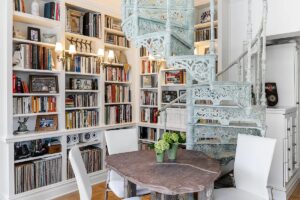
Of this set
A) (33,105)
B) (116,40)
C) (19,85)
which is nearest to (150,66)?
(116,40)

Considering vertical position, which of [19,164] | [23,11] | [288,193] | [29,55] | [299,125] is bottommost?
[288,193]

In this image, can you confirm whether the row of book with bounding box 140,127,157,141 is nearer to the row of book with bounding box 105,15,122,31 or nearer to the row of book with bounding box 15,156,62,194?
the row of book with bounding box 15,156,62,194

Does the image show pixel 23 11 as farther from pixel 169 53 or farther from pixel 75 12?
pixel 169 53

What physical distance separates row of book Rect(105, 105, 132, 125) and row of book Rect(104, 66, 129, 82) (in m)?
0.49

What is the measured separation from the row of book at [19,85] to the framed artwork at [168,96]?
2189 mm

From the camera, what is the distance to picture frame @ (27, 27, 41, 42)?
134 inches

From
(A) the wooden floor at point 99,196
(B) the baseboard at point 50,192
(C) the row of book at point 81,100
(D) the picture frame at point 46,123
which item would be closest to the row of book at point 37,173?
(B) the baseboard at point 50,192

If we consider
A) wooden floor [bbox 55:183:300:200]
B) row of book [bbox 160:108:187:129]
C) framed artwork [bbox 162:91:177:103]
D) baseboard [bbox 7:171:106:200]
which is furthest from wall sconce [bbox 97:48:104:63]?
wooden floor [bbox 55:183:300:200]

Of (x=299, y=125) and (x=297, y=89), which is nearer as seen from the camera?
(x=297, y=89)

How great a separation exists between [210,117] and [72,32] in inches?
94.7

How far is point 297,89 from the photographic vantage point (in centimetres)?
377

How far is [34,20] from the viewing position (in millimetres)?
3369

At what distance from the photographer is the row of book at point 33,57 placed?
3248 millimetres

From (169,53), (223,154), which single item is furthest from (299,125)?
(169,53)
